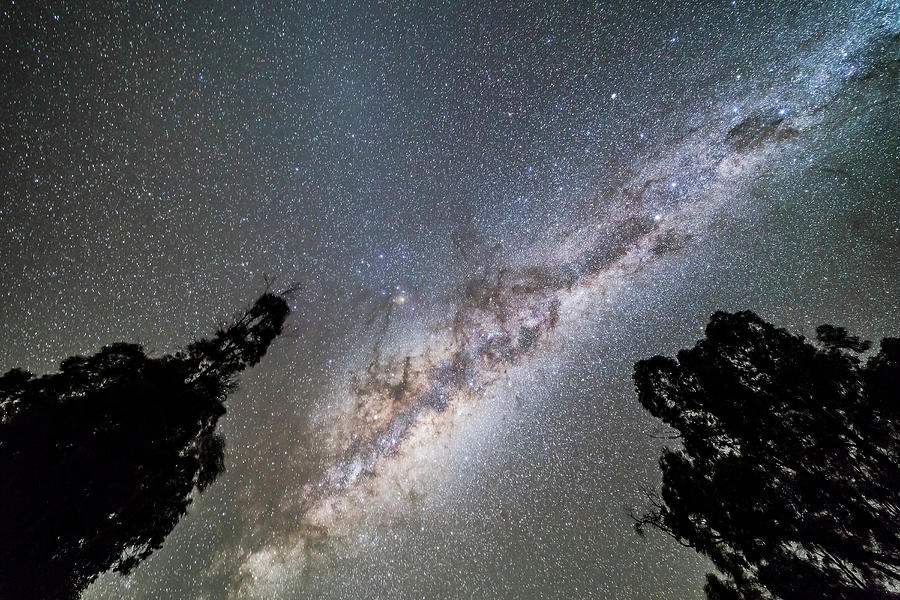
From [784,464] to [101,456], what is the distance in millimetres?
14816

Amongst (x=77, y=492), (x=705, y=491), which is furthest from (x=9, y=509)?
(x=705, y=491)

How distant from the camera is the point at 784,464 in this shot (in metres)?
7.80

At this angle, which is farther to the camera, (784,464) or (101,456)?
(784,464)

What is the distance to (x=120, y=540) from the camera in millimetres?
8039

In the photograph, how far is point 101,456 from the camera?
726 cm

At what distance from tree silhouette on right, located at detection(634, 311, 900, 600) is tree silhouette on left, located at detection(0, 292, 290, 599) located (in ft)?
39.0

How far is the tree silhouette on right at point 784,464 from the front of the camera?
705 centimetres

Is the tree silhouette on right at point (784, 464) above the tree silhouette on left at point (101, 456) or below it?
below

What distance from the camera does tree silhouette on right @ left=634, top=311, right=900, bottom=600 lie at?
7047mm

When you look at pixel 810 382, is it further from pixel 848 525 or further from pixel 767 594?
pixel 767 594

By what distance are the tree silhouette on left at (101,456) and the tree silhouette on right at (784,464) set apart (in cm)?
1190

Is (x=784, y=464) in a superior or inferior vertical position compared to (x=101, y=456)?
inferior

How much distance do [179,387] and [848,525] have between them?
15.2m

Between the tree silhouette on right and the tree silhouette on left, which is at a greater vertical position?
the tree silhouette on left
